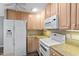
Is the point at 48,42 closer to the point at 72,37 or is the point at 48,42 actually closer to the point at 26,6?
the point at 72,37

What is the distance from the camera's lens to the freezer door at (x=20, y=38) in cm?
173

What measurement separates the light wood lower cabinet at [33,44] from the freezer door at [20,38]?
8 centimetres

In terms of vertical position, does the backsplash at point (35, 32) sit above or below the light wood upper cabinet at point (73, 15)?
below

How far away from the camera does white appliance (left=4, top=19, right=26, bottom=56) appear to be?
1699 millimetres

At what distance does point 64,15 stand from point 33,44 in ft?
1.99

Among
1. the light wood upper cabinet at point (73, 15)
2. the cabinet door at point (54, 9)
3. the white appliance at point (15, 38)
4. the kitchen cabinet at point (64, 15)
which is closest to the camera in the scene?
the light wood upper cabinet at point (73, 15)

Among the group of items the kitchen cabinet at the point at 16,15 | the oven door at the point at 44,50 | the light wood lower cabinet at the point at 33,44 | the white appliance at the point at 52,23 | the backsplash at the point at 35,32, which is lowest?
the oven door at the point at 44,50

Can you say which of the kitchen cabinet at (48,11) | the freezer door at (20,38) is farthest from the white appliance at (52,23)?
the freezer door at (20,38)

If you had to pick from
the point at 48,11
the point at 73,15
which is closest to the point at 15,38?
the point at 48,11

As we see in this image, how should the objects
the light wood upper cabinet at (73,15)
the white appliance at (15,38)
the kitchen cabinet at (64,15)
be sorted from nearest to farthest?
the light wood upper cabinet at (73,15) < the kitchen cabinet at (64,15) < the white appliance at (15,38)

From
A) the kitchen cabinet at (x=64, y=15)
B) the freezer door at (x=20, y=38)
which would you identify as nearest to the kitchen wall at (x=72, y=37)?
the kitchen cabinet at (x=64, y=15)

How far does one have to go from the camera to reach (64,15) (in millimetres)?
1702

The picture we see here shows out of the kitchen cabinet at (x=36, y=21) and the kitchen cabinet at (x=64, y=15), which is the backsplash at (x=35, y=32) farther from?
the kitchen cabinet at (x=64, y=15)

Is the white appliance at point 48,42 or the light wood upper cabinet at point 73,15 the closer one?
the light wood upper cabinet at point 73,15
